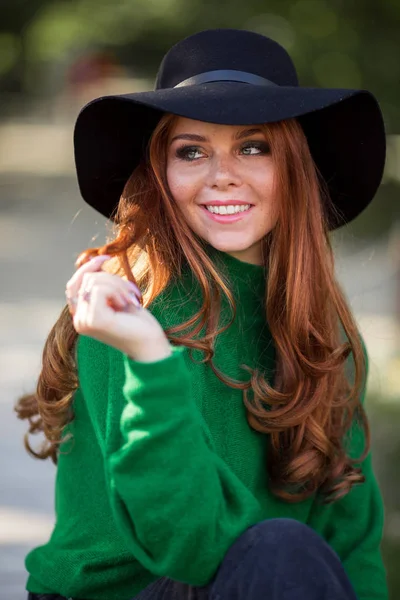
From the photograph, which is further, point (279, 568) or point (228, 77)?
point (228, 77)

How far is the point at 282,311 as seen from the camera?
8.02 feet

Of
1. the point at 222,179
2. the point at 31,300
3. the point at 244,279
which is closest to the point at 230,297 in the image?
the point at 244,279

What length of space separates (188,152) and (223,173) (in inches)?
4.6

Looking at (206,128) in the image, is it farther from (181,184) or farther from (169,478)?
(169,478)

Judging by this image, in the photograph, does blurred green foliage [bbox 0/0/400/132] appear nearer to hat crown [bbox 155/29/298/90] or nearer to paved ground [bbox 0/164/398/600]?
paved ground [bbox 0/164/398/600]

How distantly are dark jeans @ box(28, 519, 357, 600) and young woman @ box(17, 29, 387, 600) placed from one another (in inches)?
5.0

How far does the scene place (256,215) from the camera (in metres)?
2.37

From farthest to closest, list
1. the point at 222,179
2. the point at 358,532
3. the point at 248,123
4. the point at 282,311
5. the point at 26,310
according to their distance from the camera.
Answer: the point at 26,310, the point at 358,532, the point at 282,311, the point at 222,179, the point at 248,123

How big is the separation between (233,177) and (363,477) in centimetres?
81

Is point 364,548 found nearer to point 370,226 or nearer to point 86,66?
point 370,226

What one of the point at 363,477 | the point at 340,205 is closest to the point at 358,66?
the point at 340,205

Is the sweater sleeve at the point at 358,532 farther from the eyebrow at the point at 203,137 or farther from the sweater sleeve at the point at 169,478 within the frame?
the eyebrow at the point at 203,137

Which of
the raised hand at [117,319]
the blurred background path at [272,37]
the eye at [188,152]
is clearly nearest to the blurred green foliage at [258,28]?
the blurred background path at [272,37]

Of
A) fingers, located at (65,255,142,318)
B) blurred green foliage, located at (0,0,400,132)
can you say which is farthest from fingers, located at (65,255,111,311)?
blurred green foliage, located at (0,0,400,132)
